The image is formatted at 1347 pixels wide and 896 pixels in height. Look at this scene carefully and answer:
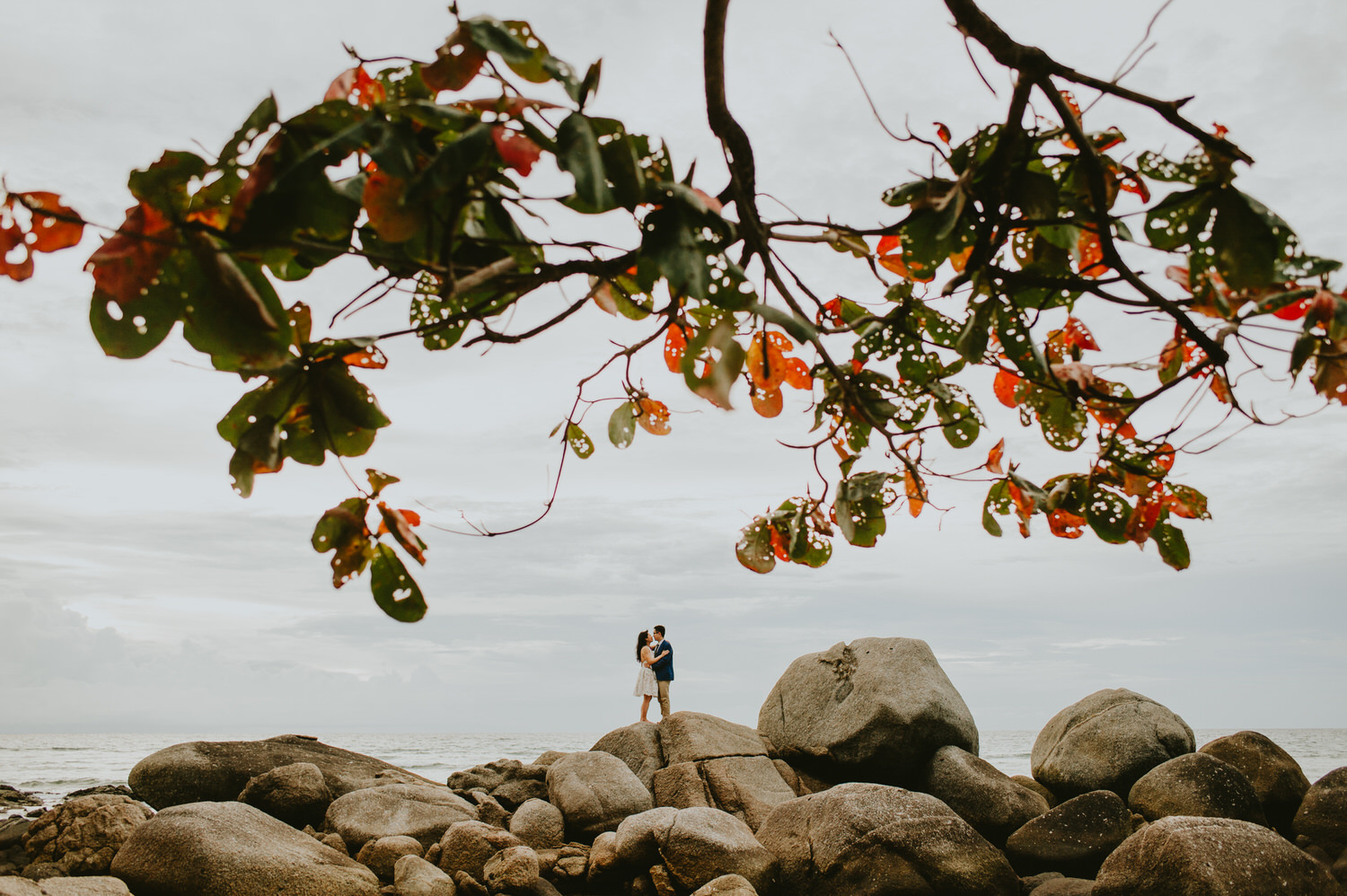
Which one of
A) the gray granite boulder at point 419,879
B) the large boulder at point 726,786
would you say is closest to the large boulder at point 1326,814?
the large boulder at point 726,786

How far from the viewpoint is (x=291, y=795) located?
6074 millimetres

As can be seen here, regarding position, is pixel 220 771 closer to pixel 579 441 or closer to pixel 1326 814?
pixel 579 441

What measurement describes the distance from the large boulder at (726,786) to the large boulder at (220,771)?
194 cm

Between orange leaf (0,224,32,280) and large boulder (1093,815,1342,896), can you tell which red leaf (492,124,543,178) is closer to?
orange leaf (0,224,32,280)

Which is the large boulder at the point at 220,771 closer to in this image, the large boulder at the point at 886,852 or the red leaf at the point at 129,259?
the large boulder at the point at 886,852

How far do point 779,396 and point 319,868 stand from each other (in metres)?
3.99

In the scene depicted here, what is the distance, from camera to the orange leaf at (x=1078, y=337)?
195 cm

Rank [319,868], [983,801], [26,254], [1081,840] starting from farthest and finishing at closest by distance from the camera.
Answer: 1. [983,801]
2. [1081,840]
3. [319,868]
4. [26,254]

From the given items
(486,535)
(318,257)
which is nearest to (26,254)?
(318,257)

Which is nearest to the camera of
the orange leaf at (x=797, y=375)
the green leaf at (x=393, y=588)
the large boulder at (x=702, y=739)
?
the green leaf at (x=393, y=588)

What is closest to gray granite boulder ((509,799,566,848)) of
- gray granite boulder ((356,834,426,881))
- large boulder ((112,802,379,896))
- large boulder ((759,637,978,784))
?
gray granite boulder ((356,834,426,881))

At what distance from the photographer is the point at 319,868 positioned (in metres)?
4.31

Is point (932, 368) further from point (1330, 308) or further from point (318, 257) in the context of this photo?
point (318, 257)

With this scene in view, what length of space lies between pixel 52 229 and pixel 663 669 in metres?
8.57
